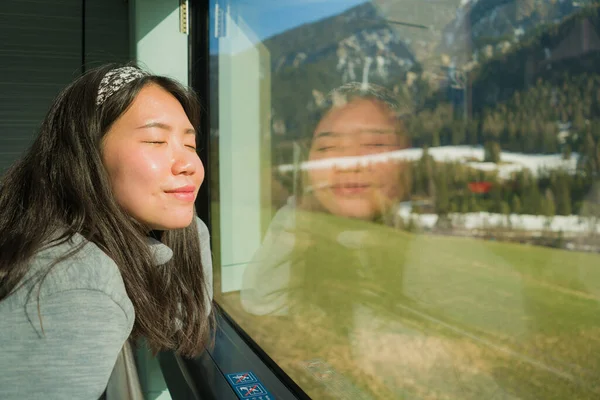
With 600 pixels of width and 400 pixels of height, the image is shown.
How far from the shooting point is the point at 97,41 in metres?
2.81

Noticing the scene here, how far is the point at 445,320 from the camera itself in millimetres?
960

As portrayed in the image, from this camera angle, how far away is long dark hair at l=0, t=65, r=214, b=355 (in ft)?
3.15

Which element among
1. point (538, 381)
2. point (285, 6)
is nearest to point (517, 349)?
point (538, 381)

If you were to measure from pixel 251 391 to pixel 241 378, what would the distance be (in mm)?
95

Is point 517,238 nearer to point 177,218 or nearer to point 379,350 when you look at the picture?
point 379,350

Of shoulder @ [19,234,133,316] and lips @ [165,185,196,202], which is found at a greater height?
lips @ [165,185,196,202]

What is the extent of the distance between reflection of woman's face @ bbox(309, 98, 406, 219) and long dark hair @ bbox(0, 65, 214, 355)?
0.42 meters

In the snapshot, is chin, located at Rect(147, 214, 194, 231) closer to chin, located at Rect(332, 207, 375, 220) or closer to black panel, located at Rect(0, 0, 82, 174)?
chin, located at Rect(332, 207, 375, 220)

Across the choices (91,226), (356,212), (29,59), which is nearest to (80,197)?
(91,226)

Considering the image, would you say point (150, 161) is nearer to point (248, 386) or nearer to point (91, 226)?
point (91, 226)

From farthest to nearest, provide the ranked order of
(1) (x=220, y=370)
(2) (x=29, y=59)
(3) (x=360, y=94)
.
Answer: (2) (x=29, y=59)
(1) (x=220, y=370)
(3) (x=360, y=94)

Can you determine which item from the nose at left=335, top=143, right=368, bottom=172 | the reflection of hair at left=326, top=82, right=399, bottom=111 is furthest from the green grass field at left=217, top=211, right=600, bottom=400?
the reflection of hair at left=326, top=82, right=399, bottom=111

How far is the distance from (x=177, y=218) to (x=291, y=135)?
2.18ft

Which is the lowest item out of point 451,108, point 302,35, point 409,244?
point 409,244
